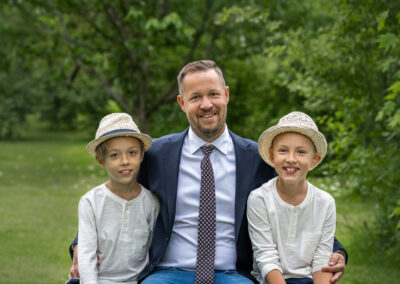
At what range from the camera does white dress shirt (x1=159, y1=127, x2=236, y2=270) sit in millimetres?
3533

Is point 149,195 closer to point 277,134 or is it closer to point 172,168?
point 172,168

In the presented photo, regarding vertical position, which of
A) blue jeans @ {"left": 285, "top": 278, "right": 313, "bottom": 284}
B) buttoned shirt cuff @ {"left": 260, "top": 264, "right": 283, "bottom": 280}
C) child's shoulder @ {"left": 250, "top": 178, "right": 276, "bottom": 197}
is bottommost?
blue jeans @ {"left": 285, "top": 278, "right": 313, "bottom": 284}

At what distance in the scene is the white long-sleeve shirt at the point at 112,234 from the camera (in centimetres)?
342

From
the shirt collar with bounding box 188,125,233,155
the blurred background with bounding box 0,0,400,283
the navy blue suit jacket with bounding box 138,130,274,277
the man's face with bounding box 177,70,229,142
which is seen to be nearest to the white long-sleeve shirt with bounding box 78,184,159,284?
the navy blue suit jacket with bounding box 138,130,274,277

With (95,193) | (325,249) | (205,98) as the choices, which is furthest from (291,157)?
(95,193)

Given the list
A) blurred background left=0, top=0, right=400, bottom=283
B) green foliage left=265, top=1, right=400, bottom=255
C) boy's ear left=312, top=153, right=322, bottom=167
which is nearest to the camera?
boy's ear left=312, top=153, right=322, bottom=167

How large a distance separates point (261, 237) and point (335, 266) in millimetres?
444

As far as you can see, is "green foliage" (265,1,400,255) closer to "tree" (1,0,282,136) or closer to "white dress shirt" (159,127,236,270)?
"white dress shirt" (159,127,236,270)

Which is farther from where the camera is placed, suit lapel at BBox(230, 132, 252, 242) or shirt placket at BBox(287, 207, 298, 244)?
suit lapel at BBox(230, 132, 252, 242)

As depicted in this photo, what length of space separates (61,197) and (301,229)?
839cm

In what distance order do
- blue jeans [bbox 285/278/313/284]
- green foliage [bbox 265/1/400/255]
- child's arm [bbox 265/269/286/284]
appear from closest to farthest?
child's arm [bbox 265/269/286/284], blue jeans [bbox 285/278/313/284], green foliage [bbox 265/1/400/255]

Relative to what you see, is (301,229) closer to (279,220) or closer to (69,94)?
(279,220)

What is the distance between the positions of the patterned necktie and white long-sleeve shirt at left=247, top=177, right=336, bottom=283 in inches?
11.1

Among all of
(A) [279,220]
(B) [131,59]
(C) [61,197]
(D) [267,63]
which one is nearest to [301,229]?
(A) [279,220]
